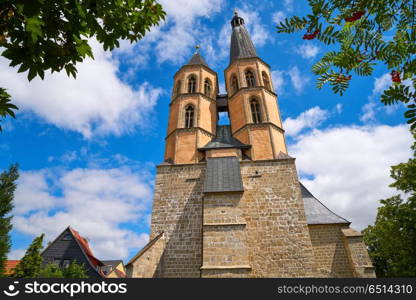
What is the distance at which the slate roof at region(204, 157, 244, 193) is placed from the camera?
1163 cm

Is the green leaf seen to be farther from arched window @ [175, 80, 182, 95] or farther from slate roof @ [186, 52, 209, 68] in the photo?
slate roof @ [186, 52, 209, 68]

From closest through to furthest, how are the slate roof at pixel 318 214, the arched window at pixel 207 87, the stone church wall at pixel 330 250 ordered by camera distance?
the stone church wall at pixel 330 250 → the slate roof at pixel 318 214 → the arched window at pixel 207 87

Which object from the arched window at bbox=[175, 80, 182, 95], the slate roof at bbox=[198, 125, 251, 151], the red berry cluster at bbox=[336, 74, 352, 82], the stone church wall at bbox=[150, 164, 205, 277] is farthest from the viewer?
the arched window at bbox=[175, 80, 182, 95]

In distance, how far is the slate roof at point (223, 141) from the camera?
Answer: 15250 millimetres

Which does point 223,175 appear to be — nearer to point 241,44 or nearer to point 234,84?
point 234,84

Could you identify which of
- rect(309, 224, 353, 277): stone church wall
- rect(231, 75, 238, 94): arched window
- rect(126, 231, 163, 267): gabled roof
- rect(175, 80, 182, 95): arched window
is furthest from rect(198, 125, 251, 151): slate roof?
rect(309, 224, 353, 277): stone church wall

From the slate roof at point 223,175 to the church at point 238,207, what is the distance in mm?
53

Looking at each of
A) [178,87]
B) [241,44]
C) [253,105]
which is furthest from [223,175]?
[241,44]

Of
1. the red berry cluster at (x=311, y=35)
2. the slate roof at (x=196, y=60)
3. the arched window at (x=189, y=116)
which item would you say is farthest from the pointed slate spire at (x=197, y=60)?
the red berry cluster at (x=311, y=35)

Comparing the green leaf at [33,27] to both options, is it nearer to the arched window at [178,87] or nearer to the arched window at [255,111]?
the arched window at [255,111]

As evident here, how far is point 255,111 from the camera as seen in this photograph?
667 inches

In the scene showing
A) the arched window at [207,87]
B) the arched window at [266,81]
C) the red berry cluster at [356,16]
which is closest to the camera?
the red berry cluster at [356,16]

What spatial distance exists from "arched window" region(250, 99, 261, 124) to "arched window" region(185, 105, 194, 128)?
4.36 metres

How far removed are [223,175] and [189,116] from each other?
6.19 metres
